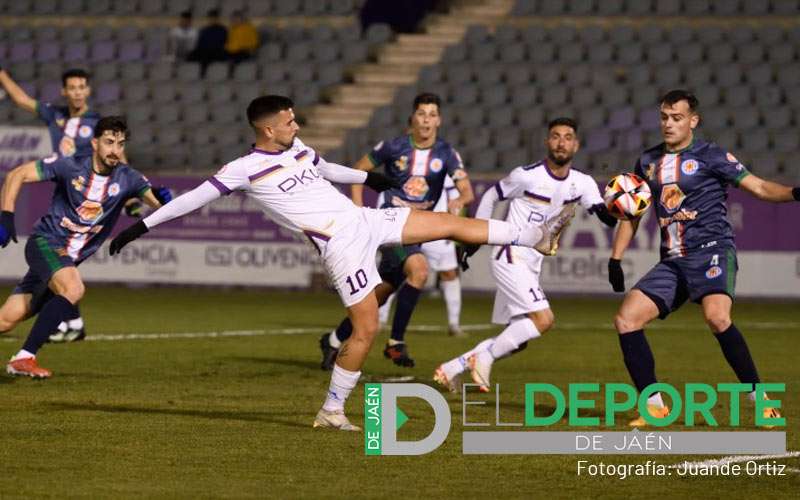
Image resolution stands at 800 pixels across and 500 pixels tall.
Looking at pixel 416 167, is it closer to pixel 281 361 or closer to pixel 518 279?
pixel 281 361

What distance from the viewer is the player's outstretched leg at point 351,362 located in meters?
8.94

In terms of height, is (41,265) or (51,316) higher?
(41,265)

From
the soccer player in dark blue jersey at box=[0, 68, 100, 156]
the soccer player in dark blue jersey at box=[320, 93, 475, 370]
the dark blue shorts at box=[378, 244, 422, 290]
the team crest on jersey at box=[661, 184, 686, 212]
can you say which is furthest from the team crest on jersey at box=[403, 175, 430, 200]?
the team crest on jersey at box=[661, 184, 686, 212]

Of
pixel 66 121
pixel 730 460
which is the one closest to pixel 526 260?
pixel 730 460

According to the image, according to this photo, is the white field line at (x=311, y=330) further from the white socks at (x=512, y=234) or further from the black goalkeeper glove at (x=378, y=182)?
the white socks at (x=512, y=234)

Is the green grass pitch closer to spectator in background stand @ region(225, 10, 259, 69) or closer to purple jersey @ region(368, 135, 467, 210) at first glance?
purple jersey @ region(368, 135, 467, 210)

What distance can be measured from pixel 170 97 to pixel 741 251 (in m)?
11.6

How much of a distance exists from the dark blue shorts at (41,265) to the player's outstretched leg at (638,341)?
173 inches

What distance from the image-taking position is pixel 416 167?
44.7 ft

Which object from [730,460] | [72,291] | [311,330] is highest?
[72,291]

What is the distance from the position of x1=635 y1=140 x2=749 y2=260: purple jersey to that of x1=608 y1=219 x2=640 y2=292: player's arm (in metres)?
0.27

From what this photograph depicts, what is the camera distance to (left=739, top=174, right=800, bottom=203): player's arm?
9273 mm

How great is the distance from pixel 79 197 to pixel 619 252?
14.1ft

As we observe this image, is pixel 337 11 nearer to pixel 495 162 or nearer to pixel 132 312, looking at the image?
pixel 495 162
